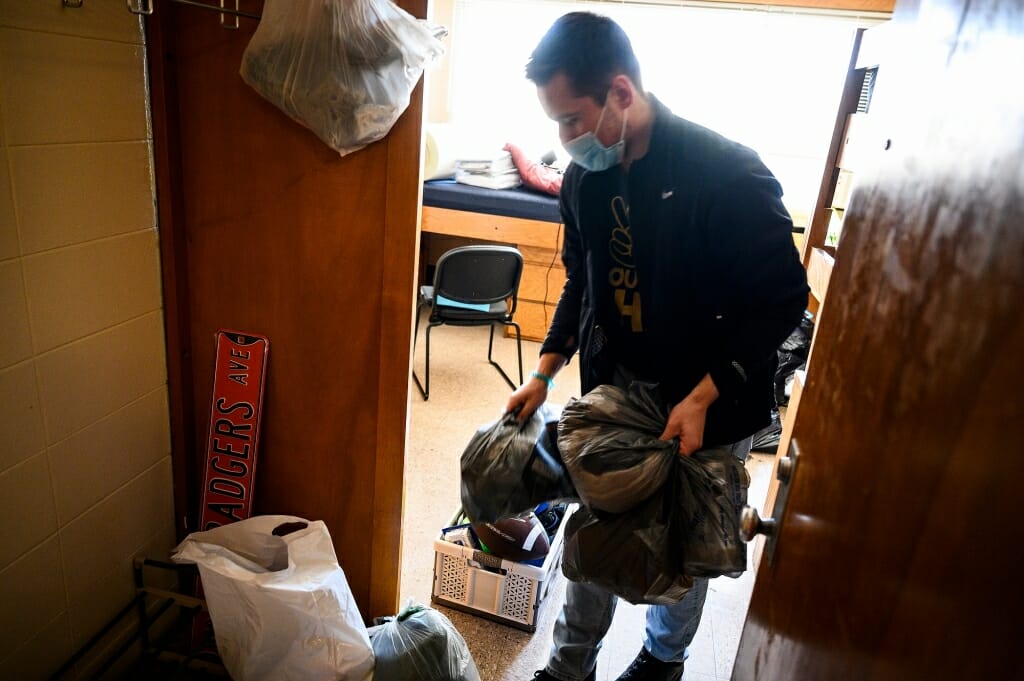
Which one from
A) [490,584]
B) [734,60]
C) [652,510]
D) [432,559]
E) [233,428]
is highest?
[734,60]

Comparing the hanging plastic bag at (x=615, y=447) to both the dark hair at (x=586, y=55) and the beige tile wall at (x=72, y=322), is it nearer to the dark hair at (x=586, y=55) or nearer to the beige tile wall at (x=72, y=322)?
the dark hair at (x=586, y=55)

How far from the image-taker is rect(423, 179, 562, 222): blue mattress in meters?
3.98

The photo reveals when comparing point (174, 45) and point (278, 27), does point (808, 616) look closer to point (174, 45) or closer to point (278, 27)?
point (278, 27)

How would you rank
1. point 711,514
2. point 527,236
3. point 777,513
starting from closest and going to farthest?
point 777,513 < point 711,514 < point 527,236

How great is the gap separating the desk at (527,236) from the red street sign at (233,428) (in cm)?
252

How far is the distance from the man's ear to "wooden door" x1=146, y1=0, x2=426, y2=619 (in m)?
0.40

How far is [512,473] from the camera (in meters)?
1.40

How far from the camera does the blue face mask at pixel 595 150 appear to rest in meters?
1.32

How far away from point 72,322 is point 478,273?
195cm

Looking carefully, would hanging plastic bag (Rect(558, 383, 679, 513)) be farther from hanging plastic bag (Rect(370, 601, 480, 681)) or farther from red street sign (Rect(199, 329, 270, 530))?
red street sign (Rect(199, 329, 270, 530))

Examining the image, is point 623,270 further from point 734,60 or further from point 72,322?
point 734,60

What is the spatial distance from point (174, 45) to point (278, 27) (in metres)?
0.29

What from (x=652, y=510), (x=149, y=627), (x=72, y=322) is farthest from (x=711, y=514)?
(x=149, y=627)

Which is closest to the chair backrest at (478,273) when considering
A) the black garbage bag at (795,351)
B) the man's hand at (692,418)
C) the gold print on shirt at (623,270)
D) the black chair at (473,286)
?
the black chair at (473,286)
